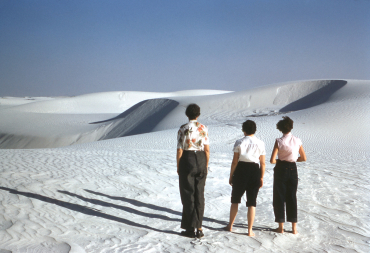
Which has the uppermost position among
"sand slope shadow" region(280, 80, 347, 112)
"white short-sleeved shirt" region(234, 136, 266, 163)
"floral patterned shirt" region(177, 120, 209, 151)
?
"sand slope shadow" region(280, 80, 347, 112)

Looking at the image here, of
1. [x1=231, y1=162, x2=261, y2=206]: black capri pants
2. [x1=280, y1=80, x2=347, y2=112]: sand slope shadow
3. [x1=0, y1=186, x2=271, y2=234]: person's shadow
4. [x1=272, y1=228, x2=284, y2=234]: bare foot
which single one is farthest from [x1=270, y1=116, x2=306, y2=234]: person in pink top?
[x1=280, y1=80, x2=347, y2=112]: sand slope shadow

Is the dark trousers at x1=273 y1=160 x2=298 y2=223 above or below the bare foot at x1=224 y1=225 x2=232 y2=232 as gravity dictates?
above

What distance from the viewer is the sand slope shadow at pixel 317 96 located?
2675cm

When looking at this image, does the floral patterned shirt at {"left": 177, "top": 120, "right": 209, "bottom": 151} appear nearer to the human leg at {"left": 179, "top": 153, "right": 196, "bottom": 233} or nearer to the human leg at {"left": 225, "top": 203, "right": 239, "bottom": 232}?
the human leg at {"left": 179, "top": 153, "right": 196, "bottom": 233}

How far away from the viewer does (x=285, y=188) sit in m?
4.34

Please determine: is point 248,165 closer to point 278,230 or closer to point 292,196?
point 292,196

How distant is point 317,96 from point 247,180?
2693 cm

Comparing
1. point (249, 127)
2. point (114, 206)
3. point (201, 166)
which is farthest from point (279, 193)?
point (114, 206)

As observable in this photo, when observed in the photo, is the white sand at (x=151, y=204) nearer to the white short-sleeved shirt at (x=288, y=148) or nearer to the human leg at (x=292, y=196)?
the human leg at (x=292, y=196)

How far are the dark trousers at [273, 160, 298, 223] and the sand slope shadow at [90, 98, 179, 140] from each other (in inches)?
864

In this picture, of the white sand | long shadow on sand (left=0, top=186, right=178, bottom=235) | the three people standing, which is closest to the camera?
the white sand

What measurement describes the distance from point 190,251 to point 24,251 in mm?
1767

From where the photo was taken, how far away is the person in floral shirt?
13.6 feet

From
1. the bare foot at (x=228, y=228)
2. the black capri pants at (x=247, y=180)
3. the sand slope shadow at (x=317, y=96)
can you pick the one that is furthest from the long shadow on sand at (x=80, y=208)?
the sand slope shadow at (x=317, y=96)
